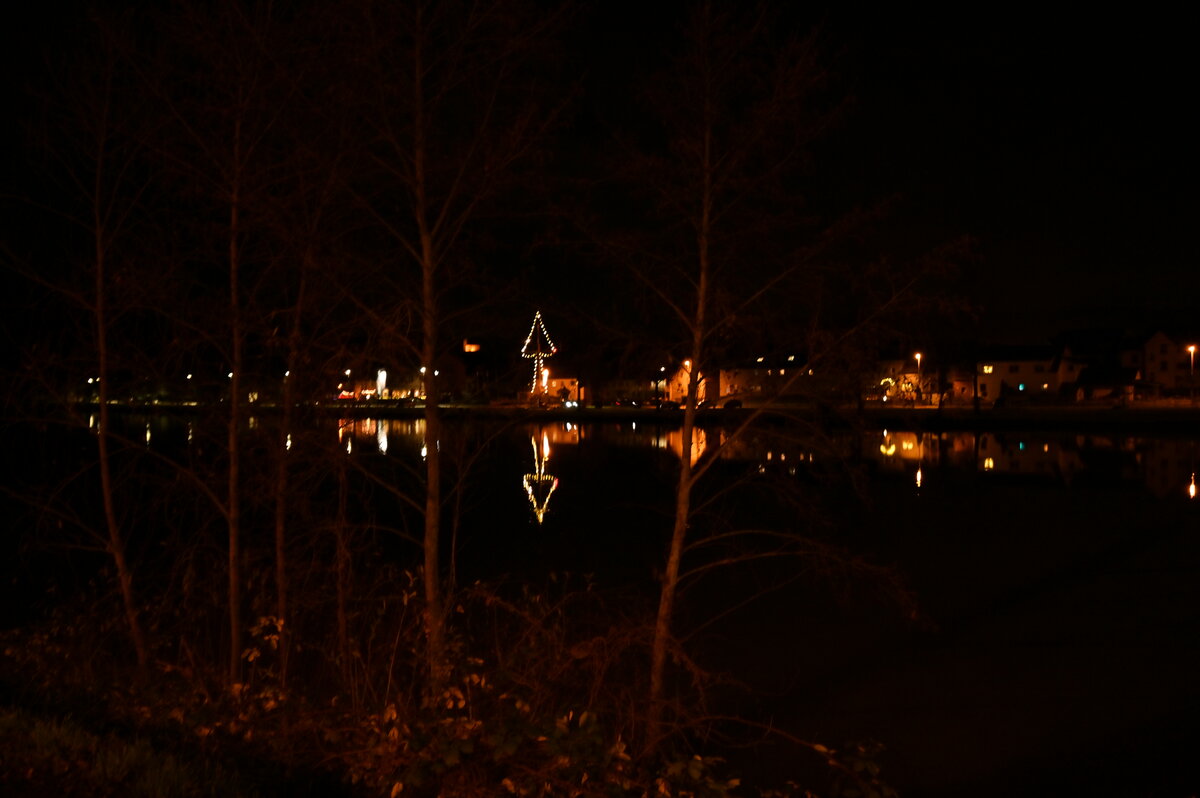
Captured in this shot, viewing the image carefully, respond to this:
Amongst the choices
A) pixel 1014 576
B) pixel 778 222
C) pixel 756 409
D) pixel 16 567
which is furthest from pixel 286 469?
pixel 1014 576

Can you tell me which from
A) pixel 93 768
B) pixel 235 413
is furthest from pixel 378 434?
pixel 93 768

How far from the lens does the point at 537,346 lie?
9.42 m

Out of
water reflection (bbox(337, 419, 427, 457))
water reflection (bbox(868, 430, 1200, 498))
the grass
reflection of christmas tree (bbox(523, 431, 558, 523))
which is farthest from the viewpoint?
water reflection (bbox(868, 430, 1200, 498))

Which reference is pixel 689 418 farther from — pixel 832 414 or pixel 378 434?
pixel 378 434

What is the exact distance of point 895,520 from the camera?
27062mm

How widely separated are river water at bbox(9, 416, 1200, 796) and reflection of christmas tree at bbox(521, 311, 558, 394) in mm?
881

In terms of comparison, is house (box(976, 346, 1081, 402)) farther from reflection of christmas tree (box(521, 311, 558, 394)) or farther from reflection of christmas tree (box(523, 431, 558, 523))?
reflection of christmas tree (box(521, 311, 558, 394))

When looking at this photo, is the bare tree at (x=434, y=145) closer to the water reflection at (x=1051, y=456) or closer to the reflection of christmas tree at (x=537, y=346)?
the reflection of christmas tree at (x=537, y=346)

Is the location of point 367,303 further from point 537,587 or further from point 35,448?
point 537,587

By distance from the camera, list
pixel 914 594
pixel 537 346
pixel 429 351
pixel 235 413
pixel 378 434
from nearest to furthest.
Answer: pixel 914 594
pixel 429 351
pixel 537 346
pixel 235 413
pixel 378 434

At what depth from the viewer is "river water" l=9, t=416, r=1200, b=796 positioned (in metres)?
10.1

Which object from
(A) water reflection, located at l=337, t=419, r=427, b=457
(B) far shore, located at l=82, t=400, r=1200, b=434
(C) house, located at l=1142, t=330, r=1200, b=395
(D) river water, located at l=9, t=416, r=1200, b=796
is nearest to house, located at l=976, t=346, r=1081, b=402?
(C) house, located at l=1142, t=330, r=1200, b=395

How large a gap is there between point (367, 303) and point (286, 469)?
211 cm

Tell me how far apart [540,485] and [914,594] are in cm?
2573
